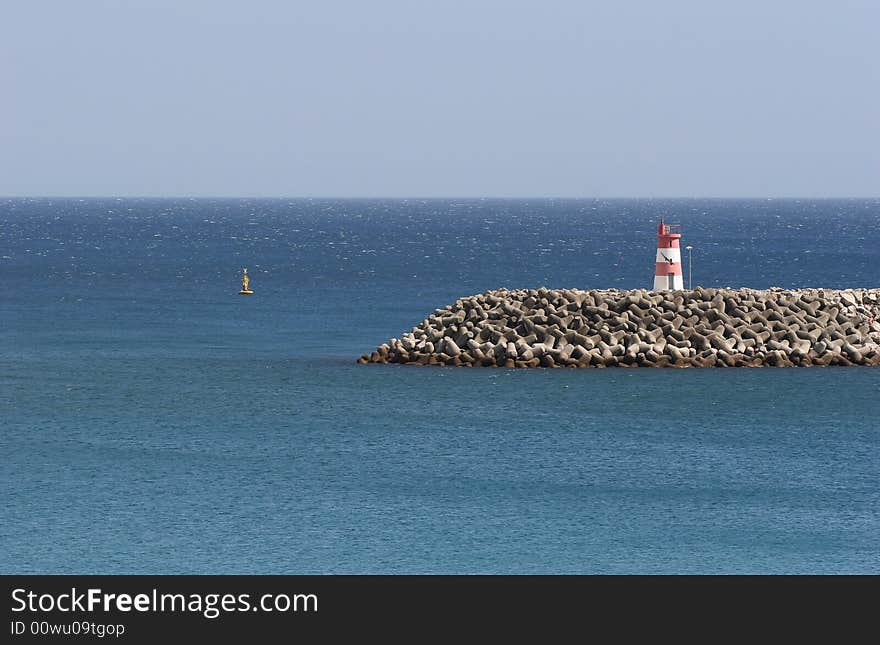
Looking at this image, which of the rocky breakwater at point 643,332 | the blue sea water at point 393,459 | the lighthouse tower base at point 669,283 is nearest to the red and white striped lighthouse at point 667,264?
the lighthouse tower base at point 669,283

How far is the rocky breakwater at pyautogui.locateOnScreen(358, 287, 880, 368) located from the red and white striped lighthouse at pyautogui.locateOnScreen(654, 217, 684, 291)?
1597 millimetres

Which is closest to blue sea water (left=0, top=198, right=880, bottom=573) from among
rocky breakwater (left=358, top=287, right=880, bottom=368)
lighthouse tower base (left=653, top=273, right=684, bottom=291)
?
rocky breakwater (left=358, top=287, right=880, bottom=368)

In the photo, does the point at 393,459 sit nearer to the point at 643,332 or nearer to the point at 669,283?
the point at 643,332

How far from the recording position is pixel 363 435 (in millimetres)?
33281

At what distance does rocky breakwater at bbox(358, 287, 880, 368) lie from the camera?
1596 inches

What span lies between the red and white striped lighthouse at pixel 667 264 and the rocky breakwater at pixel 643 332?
1597 millimetres

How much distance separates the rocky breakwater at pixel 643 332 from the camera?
133 feet

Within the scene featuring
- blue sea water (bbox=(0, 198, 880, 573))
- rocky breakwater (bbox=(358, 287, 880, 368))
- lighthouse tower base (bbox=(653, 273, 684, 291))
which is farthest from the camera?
lighthouse tower base (bbox=(653, 273, 684, 291))

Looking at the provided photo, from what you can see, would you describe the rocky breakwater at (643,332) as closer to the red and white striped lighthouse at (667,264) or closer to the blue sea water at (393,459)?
the blue sea water at (393,459)

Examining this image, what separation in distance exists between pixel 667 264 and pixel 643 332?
13.3 feet

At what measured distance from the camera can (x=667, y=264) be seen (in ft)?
146

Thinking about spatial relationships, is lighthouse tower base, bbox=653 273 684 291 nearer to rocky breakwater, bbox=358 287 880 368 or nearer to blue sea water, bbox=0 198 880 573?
rocky breakwater, bbox=358 287 880 368

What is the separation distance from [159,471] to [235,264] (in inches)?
3078

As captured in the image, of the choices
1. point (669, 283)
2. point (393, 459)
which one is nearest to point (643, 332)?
point (669, 283)
